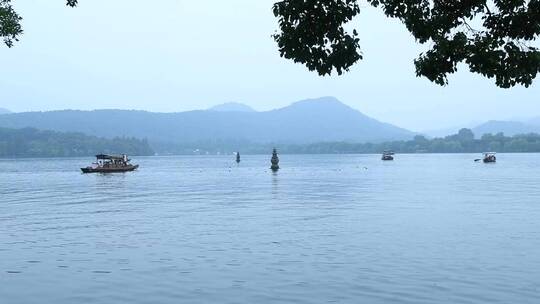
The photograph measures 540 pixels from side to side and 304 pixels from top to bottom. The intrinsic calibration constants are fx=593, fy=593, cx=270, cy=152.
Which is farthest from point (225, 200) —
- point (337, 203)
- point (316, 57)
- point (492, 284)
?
point (316, 57)

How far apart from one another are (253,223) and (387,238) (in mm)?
10483

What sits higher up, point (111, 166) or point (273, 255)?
point (111, 166)

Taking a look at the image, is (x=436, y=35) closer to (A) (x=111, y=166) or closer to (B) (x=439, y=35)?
(B) (x=439, y=35)

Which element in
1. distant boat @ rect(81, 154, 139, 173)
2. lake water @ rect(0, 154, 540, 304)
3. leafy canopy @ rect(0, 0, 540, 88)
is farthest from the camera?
distant boat @ rect(81, 154, 139, 173)

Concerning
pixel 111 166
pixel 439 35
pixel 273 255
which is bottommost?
pixel 273 255

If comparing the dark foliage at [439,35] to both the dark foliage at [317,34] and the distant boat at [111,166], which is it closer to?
the dark foliage at [317,34]

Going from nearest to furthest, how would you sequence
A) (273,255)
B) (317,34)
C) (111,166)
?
1. (317,34)
2. (273,255)
3. (111,166)

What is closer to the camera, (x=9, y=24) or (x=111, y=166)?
(x=9, y=24)

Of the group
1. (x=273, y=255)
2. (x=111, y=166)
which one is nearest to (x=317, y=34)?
(x=273, y=255)

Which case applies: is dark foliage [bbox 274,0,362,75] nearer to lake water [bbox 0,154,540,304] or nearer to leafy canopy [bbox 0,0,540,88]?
leafy canopy [bbox 0,0,540,88]

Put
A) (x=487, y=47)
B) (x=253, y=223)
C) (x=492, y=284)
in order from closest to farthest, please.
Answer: (x=487, y=47)
(x=492, y=284)
(x=253, y=223)

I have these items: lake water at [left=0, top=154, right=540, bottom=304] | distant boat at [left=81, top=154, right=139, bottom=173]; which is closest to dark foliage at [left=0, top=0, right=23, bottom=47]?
lake water at [left=0, top=154, right=540, bottom=304]

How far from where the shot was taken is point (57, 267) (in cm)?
2370

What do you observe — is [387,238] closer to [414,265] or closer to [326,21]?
[414,265]
